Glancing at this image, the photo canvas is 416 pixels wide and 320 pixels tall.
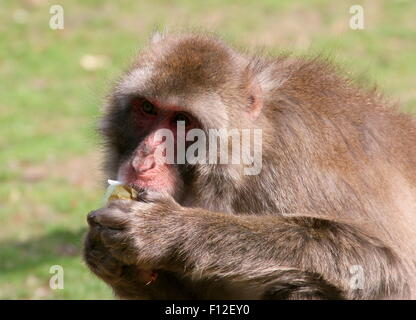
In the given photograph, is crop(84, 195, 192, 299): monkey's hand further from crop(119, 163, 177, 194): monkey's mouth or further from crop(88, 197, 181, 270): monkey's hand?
crop(119, 163, 177, 194): monkey's mouth

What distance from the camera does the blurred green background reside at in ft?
29.1

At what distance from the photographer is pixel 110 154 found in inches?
220

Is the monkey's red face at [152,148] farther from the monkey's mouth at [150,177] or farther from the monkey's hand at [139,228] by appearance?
the monkey's hand at [139,228]

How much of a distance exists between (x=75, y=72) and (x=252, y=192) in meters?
9.17

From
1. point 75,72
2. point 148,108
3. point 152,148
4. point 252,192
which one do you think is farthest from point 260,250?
point 75,72

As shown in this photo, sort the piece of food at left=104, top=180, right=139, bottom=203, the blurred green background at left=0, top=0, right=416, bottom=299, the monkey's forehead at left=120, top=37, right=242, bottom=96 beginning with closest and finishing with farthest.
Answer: the piece of food at left=104, top=180, right=139, bottom=203 < the monkey's forehead at left=120, top=37, right=242, bottom=96 < the blurred green background at left=0, top=0, right=416, bottom=299

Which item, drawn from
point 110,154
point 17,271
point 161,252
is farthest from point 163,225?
point 17,271

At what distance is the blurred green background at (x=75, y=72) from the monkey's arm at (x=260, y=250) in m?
3.06

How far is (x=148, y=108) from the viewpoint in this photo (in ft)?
17.2

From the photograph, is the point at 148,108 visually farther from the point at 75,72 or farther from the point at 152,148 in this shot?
the point at 75,72

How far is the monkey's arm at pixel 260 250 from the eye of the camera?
191 inches

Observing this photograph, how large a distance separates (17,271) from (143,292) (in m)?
3.24

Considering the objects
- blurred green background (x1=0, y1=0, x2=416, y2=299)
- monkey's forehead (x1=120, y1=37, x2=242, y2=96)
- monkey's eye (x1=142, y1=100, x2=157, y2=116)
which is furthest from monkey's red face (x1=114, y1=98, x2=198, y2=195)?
blurred green background (x1=0, y1=0, x2=416, y2=299)

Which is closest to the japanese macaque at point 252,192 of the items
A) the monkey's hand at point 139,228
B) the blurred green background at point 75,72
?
the monkey's hand at point 139,228
